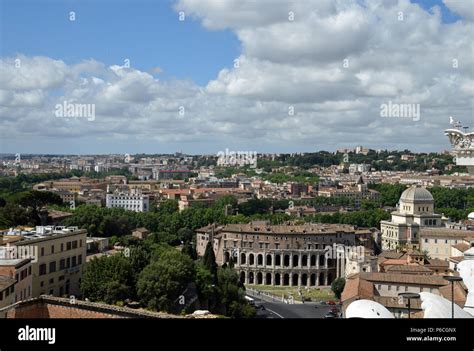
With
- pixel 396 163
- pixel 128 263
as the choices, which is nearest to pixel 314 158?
pixel 396 163

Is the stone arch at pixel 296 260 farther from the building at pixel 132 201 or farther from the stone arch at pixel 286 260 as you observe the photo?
the building at pixel 132 201

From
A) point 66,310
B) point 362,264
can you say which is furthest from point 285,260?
point 66,310

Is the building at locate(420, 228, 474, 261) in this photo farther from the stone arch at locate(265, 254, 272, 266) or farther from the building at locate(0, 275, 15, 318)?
the building at locate(0, 275, 15, 318)

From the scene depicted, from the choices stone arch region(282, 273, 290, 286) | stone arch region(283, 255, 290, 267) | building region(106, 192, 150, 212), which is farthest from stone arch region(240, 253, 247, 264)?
building region(106, 192, 150, 212)

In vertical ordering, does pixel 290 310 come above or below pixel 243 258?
below

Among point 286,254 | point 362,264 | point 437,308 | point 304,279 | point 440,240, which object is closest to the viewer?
point 437,308

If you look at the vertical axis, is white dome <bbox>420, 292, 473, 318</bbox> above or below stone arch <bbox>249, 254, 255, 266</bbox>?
above

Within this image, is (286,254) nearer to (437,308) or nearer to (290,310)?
(290,310)
